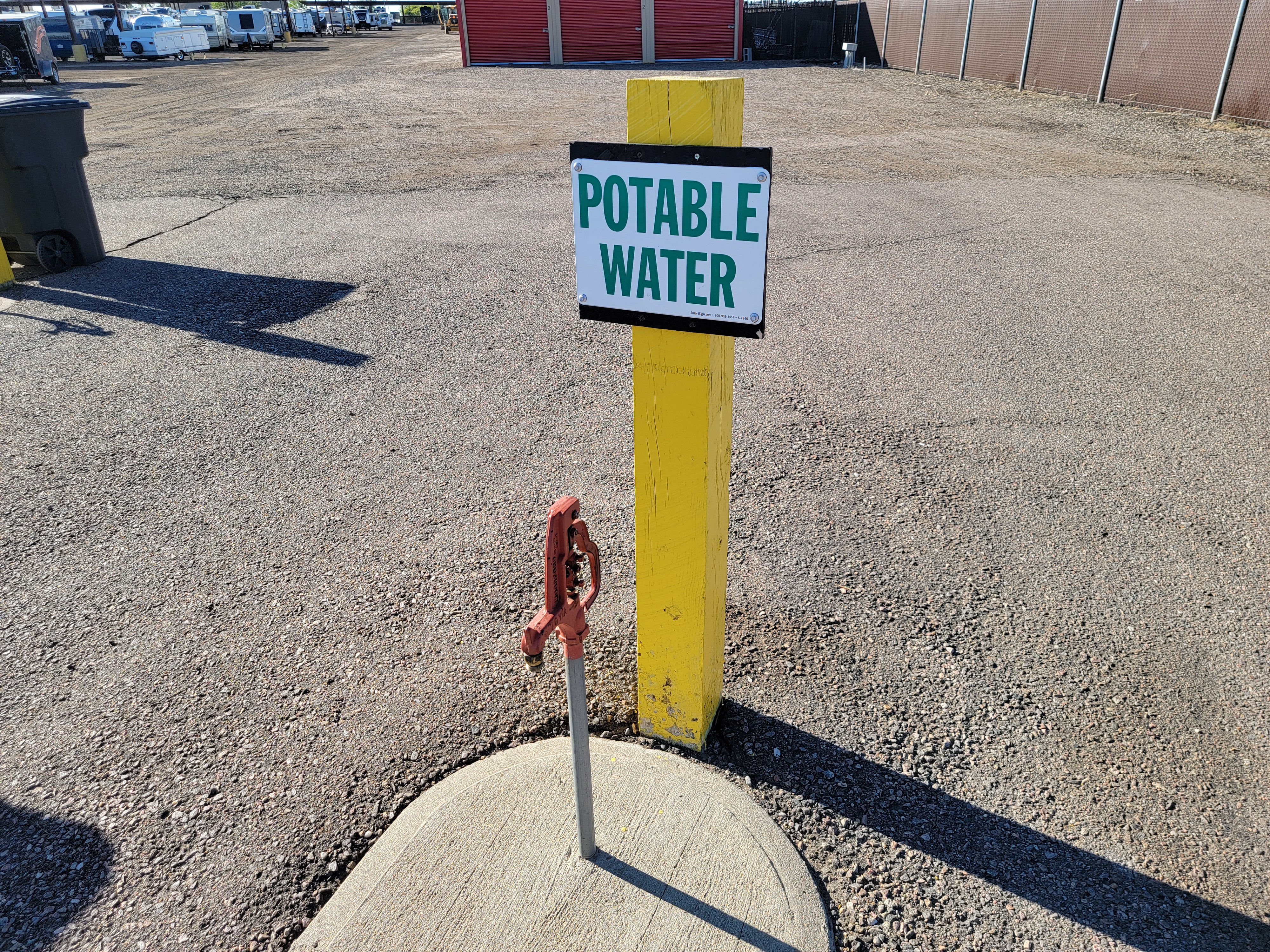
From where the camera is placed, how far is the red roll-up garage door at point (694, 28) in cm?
3231

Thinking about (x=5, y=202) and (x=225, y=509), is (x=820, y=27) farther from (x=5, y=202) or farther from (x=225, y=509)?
(x=225, y=509)

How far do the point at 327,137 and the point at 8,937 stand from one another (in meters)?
15.6

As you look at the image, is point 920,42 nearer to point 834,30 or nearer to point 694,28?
point 834,30

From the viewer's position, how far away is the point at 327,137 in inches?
609

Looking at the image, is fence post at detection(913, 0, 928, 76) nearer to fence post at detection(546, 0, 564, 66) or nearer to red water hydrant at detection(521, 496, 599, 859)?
fence post at detection(546, 0, 564, 66)

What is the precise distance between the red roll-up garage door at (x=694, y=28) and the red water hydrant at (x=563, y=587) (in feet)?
115

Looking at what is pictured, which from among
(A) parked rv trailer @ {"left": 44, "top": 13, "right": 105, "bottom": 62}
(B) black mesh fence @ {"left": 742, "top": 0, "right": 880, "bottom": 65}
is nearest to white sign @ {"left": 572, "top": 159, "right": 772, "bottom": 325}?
(B) black mesh fence @ {"left": 742, "top": 0, "right": 880, "bottom": 65}

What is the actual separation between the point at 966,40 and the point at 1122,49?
24.7ft

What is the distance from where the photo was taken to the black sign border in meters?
2.00

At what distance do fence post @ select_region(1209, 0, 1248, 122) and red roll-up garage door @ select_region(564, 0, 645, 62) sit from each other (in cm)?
2248

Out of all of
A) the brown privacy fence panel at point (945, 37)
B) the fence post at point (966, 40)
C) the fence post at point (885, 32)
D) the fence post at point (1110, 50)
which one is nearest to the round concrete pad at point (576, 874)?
the fence post at point (1110, 50)

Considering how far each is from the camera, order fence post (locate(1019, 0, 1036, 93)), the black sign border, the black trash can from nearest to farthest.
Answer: the black sign border → the black trash can → fence post (locate(1019, 0, 1036, 93))

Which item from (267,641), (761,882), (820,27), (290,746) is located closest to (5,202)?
(267,641)

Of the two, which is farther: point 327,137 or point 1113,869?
point 327,137
